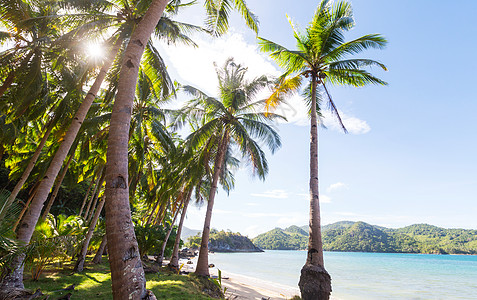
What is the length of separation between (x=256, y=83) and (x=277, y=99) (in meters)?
2.88

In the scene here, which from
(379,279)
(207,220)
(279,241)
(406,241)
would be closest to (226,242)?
(379,279)

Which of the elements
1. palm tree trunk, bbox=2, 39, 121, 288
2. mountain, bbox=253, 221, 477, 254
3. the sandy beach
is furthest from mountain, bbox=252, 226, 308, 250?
palm tree trunk, bbox=2, 39, 121, 288

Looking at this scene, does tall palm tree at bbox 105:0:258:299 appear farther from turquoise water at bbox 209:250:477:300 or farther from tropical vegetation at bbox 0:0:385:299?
turquoise water at bbox 209:250:477:300

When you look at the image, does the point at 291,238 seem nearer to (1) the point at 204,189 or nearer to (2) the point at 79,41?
(1) the point at 204,189

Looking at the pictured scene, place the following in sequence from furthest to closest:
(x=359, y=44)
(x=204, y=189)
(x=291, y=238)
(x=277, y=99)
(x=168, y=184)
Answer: (x=291, y=238) → (x=204, y=189) → (x=168, y=184) → (x=277, y=99) → (x=359, y=44)

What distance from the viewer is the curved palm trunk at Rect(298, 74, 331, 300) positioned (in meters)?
6.48

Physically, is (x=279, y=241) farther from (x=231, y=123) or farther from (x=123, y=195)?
(x=123, y=195)

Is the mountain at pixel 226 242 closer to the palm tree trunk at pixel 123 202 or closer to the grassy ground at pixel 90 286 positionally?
the grassy ground at pixel 90 286

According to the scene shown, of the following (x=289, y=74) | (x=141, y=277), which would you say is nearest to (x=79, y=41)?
(x=141, y=277)

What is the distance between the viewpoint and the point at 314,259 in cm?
696

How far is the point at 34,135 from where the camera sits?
640 inches

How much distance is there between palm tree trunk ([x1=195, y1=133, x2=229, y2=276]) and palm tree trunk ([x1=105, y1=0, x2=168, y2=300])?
8185mm

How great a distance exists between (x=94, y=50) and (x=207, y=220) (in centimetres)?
794

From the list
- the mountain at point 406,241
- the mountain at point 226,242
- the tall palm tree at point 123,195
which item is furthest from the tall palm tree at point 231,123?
the mountain at point 406,241
